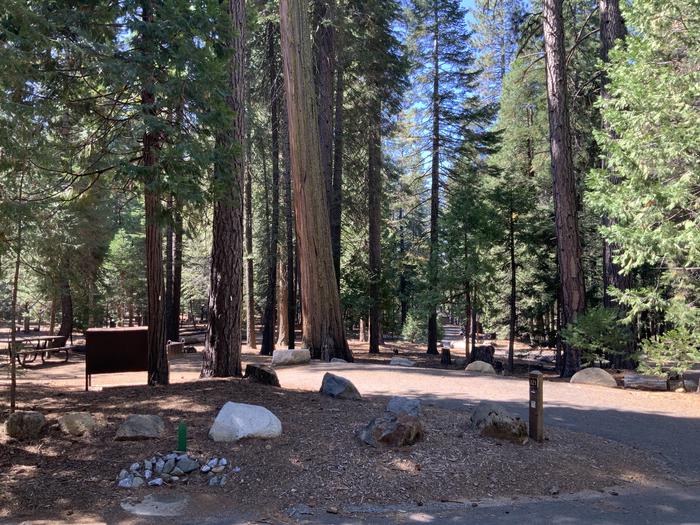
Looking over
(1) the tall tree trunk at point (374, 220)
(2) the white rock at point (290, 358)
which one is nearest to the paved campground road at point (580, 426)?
(2) the white rock at point (290, 358)

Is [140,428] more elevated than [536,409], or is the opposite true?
[536,409]

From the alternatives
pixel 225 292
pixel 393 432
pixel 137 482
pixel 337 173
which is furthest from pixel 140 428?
pixel 337 173

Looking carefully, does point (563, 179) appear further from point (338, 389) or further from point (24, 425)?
point (24, 425)

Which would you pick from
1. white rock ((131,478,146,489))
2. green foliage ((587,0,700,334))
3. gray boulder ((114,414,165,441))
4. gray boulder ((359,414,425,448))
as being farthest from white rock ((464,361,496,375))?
white rock ((131,478,146,489))

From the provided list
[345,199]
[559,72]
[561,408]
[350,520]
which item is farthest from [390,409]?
[345,199]

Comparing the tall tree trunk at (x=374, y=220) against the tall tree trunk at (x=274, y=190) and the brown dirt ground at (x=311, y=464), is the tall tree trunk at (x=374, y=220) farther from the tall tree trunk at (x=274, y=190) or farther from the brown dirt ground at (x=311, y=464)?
the brown dirt ground at (x=311, y=464)

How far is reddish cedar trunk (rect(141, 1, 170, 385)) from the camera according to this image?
7.12 meters

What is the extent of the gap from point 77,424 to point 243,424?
1846mm

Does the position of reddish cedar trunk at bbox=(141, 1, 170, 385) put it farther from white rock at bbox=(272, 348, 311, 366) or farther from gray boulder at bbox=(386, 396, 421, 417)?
white rock at bbox=(272, 348, 311, 366)

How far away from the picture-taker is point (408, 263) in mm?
28531

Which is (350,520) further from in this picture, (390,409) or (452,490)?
(390,409)

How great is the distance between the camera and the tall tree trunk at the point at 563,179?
12.8 meters

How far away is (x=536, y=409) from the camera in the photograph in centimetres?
598

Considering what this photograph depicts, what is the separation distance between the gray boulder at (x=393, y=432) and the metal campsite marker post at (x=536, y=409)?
133 cm
